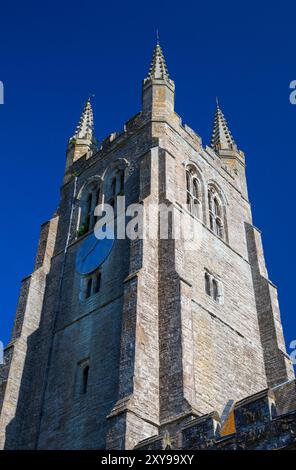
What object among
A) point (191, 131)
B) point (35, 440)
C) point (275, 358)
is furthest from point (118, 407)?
point (191, 131)

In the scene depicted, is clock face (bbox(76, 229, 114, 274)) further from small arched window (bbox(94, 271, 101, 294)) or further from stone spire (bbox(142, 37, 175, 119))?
stone spire (bbox(142, 37, 175, 119))

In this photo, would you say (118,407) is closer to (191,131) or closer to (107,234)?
(107,234)

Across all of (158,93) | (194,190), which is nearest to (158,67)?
(158,93)

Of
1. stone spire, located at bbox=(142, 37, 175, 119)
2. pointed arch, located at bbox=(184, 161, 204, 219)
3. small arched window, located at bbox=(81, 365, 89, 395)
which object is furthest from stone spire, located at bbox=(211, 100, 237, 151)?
small arched window, located at bbox=(81, 365, 89, 395)

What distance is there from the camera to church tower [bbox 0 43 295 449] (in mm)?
17891

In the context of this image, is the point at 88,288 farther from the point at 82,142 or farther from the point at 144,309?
the point at 82,142

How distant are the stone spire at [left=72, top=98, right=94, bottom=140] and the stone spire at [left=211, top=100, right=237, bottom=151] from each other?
7104mm

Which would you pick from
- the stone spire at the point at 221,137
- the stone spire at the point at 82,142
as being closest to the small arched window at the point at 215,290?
the stone spire at the point at 82,142

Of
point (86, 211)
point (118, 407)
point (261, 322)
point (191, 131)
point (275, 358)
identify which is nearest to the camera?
point (118, 407)

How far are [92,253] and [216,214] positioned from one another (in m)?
6.67

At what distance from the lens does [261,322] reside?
81.6 ft

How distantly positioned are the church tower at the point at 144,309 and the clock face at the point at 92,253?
0.06 m

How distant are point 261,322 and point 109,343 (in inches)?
295

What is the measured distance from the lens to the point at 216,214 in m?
28.2
